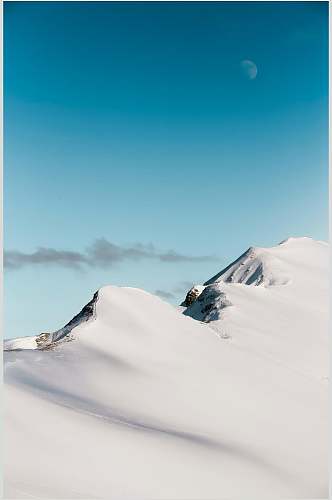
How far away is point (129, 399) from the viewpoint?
19.6 meters

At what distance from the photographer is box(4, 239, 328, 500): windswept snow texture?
13.8 metres

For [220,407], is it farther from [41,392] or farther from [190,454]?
[41,392]

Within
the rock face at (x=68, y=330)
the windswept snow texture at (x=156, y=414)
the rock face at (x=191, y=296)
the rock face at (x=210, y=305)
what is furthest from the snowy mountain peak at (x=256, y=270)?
the rock face at (x=68, y=330)

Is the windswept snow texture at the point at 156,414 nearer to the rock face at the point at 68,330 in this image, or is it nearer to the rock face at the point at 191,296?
the rock face at the point at 68,330

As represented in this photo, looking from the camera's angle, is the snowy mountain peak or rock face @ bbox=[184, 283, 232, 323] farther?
the snowy mountain peak

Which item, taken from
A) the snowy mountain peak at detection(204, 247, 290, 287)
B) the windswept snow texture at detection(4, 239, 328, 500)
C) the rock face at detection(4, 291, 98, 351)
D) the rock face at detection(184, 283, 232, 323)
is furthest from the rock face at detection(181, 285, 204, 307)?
the rock face at detection(4, 291, 98, 351)

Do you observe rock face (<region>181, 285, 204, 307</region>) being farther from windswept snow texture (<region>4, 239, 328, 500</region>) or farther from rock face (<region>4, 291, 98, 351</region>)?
rock face (<region>4, 291, 98, 351</region>)

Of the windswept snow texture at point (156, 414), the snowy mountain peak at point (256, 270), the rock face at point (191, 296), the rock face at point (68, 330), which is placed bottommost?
the windswept snow texture at point (156, 414)

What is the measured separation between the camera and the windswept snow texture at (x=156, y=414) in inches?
545

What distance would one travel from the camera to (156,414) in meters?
18.7

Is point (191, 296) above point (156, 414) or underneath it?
above

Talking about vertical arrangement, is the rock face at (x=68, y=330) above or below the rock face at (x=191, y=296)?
below

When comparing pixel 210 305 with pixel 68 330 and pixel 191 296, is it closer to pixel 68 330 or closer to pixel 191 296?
pixel 191 296

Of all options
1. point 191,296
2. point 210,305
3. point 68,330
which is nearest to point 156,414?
point 68,330
